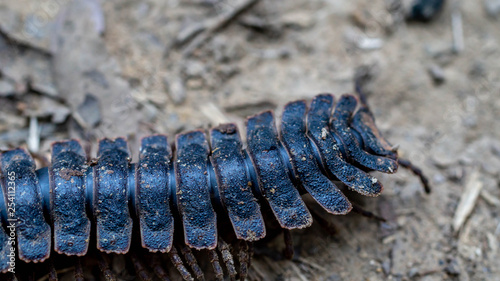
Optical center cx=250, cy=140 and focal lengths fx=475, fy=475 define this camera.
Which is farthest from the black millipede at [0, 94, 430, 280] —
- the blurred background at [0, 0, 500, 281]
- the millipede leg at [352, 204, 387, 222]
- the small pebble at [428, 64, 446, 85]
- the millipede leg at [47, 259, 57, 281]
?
the small pebble at [428, 64, 446, 85]

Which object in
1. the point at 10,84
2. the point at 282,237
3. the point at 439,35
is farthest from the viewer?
the point at 439,35

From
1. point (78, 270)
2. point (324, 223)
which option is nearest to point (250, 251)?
point (324, 223)

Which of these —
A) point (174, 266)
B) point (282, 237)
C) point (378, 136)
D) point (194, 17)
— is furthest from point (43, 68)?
point (378, 136)

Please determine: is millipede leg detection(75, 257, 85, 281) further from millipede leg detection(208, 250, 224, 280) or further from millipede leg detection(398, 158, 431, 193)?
millipede leg detection(398, 158, 431, 193)

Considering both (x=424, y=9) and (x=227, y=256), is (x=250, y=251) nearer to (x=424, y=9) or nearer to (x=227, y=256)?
(x=227, y=256)

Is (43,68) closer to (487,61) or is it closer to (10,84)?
(10,84)

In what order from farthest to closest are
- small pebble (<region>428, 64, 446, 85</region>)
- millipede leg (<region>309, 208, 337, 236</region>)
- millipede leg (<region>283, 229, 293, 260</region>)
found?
small pebble (<region>428, 64, 446, 85</region>) → millipede leg (<region>309, 208, 337, 236</region>) → millipede leg (<region>283, 229, 293, 260</region>)
